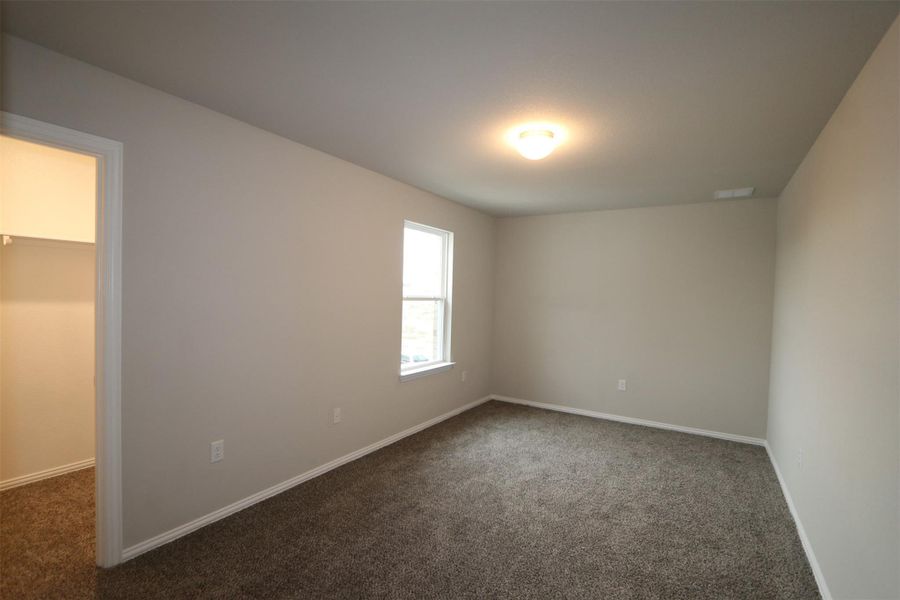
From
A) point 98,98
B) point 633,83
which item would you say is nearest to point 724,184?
point 633,83

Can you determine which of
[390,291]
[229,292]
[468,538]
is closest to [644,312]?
[390,291]

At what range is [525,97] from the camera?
2154 mm

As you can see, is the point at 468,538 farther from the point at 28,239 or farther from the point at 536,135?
the point at 28,239

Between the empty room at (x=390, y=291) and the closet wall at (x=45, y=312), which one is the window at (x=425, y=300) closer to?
the empty room at (x=390, y=291)

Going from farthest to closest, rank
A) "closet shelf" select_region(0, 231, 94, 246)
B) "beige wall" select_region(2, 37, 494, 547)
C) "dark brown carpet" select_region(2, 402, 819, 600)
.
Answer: "closet shelf" select_region(0, 231, 94, 246) < "beige wall" select_region(2, 37, 494, 547) < "dark brown carpet" select_region(2, 402, 819, 600)

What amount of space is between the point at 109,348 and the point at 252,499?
128 cm

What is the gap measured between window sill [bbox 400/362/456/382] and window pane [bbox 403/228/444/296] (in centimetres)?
75

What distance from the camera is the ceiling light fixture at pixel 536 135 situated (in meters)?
2.51

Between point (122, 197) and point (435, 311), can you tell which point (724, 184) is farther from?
point (122, 197)

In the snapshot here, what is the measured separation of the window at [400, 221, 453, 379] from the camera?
166 inches

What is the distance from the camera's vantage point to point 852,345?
1834 millimetres

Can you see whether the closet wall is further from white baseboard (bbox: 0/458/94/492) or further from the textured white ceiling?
the textured white ceiling

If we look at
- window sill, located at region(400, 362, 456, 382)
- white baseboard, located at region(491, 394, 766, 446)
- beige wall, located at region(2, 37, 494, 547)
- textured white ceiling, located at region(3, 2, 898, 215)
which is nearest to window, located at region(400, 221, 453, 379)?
window sill, located at region(400, 362, 456, 382)

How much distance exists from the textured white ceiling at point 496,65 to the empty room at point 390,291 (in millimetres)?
16
